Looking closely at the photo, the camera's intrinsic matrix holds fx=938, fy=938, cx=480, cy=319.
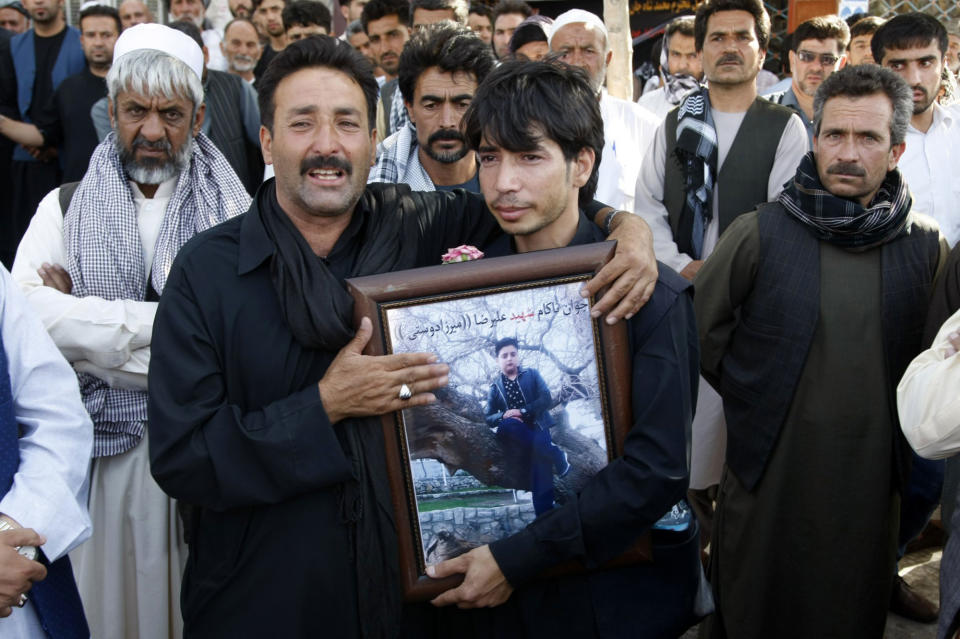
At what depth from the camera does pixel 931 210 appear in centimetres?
491

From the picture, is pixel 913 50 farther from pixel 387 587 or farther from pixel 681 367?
pixel 387 587

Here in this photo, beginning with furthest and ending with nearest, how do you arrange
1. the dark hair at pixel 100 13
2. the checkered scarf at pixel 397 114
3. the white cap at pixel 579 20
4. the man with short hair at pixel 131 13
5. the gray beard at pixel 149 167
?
the man with short hair at pixel 131 13 < the dark hair at pixel 100 13 < the white cap at pixel 579 20 < the checkered scarf at pixel 397 114 < the gray beard at pixel 149 167

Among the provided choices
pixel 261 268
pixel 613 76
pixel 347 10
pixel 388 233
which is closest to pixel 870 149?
pixel 388 233

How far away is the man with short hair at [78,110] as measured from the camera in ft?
21.9

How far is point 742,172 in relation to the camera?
4.58 metres

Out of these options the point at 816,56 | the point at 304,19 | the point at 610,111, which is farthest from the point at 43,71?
the point at 816,56

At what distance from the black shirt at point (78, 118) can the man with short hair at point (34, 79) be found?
737 millimetres

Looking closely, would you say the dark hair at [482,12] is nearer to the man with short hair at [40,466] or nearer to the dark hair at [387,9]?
the dark hair at [387,9]

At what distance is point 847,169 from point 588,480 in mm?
1860

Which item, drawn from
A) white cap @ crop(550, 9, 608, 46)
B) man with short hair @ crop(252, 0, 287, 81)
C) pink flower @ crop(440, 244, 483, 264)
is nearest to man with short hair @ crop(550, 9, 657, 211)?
white cap @ crop(550, 9, 608, 46)

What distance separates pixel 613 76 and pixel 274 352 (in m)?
5.55

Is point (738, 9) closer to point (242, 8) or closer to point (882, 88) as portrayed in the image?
point (882, 88)

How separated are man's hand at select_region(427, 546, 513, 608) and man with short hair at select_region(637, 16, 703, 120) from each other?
5.58 m

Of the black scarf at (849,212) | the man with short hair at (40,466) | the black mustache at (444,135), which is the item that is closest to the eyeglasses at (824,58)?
the black scarf at (849,212)
